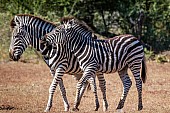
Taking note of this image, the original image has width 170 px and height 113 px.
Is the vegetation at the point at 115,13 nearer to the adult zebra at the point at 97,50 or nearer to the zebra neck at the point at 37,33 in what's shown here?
the zebra neck at the point at 37,33

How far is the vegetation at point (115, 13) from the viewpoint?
27.9 m

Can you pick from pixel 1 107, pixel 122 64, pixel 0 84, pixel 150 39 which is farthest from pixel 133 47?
pixel 150 39

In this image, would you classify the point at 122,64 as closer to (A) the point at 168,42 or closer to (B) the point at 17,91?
(B) the point at 17,91

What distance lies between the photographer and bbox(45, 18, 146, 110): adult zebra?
40.0 ft

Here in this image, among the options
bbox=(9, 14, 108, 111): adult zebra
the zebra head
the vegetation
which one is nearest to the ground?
bbox=(9, 14, 108, 111): adult zebra

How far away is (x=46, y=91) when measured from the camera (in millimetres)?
16734

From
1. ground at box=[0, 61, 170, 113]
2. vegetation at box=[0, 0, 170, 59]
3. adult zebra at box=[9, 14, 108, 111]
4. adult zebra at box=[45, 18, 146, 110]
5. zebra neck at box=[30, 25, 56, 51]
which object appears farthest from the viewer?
vegetation at box=[0, 0, 170, 59]

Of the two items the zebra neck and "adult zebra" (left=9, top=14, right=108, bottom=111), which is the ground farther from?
the zebra neck

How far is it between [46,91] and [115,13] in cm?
1405

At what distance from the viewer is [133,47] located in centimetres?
1296

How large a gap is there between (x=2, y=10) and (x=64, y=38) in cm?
1727

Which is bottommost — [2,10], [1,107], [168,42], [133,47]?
[168,42]

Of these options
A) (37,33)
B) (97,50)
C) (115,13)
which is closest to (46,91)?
(37,33)

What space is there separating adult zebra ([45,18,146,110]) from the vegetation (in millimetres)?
14587
